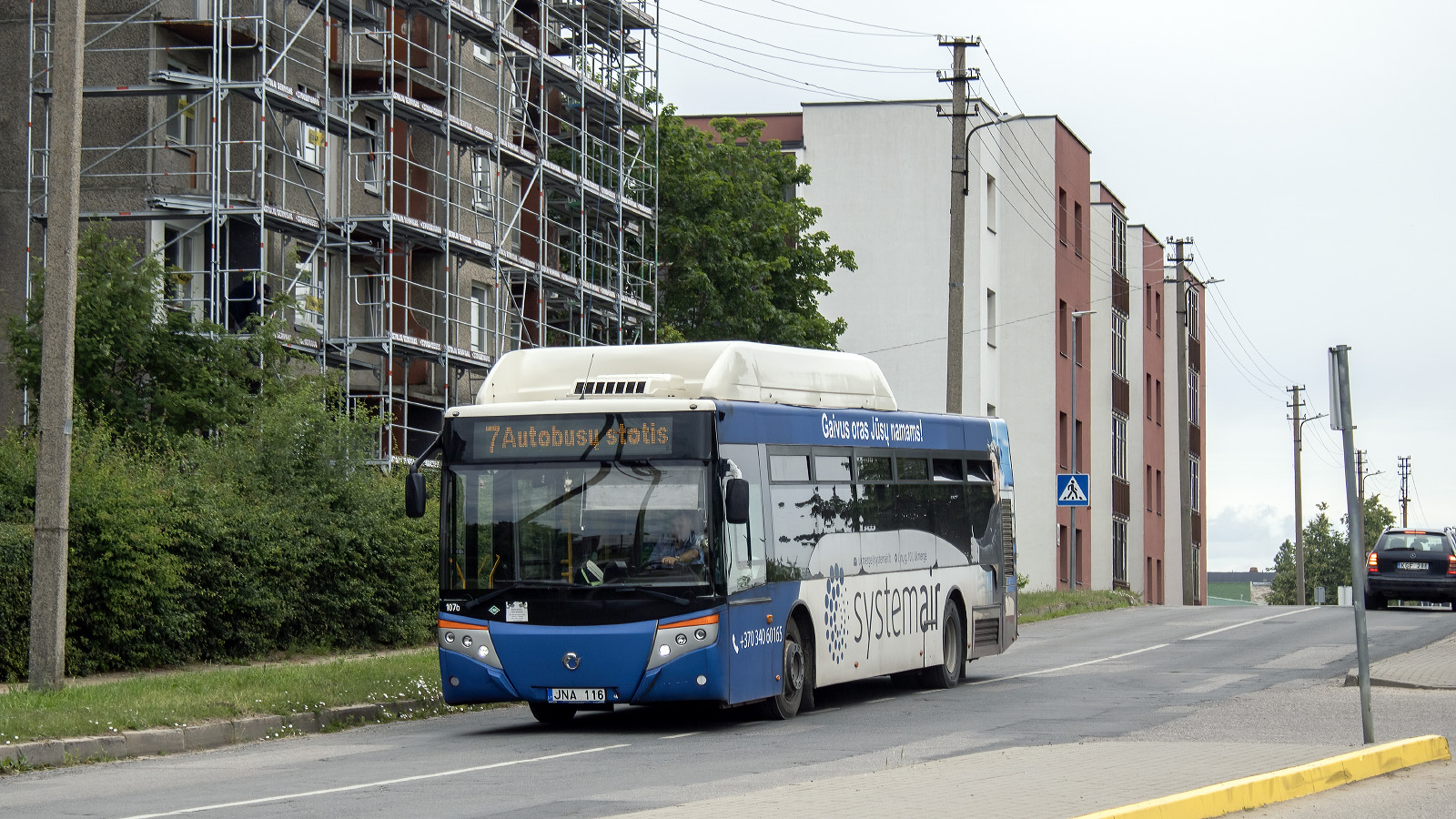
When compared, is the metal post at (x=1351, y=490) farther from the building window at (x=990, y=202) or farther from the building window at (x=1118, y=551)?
the building window at (x=1118, y=551)

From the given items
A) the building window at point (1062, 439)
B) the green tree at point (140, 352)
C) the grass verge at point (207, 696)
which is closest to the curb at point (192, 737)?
the grass verge at point (207, 696)

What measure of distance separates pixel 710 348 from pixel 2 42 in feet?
69.1

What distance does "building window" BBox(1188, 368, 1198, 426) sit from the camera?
80.8 meters

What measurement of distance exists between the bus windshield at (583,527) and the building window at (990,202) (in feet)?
135

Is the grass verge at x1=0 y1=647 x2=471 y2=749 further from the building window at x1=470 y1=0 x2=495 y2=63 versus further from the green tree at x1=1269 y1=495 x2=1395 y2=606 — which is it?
the green tree at x1=1269 y1=495 x2=1395 y2=606

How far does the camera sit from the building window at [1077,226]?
60469 millimetres

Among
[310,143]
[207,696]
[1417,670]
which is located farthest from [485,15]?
[207,696]

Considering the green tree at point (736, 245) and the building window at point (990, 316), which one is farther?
the building window at point (990, 316)

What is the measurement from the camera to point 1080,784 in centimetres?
1069

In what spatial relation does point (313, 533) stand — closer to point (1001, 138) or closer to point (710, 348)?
point (710, 348)

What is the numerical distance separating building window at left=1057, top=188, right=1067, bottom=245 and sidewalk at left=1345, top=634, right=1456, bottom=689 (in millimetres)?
33971

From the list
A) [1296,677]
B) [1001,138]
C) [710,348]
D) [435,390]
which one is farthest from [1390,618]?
[1001,138]

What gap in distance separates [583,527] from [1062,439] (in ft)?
147

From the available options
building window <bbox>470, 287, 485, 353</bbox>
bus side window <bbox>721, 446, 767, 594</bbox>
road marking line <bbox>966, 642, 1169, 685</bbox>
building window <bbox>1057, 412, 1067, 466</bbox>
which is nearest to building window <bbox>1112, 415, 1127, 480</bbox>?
building window <bbox>1057, 412, 1067, 466</bbox>
